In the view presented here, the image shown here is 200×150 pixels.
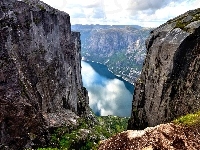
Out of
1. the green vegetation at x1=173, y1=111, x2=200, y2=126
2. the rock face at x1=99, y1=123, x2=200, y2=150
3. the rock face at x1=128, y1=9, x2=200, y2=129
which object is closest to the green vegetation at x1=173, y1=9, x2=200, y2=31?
the rock face at x1=128, y1=9, x2=200, y2=129

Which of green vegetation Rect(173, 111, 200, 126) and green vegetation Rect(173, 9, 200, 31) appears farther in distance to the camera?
green vegetation Rect(173, 9, 200, 31)

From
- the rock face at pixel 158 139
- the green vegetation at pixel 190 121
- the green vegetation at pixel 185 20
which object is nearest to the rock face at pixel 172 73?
the green vegetation at pixel 185 20

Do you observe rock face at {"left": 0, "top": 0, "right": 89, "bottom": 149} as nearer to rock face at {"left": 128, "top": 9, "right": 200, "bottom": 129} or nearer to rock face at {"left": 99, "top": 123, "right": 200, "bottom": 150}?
rock face at {"left": 128, "top": 9, "right": 200, "bottom": 129}

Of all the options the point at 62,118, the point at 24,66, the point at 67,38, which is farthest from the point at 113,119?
the point at 24,66

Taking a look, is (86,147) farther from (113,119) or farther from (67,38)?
(113,119)

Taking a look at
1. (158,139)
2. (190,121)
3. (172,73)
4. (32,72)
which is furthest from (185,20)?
(158,139)

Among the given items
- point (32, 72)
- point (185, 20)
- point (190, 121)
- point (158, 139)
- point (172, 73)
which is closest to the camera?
point (158, 139)

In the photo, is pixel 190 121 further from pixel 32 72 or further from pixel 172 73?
pixel 32 72
